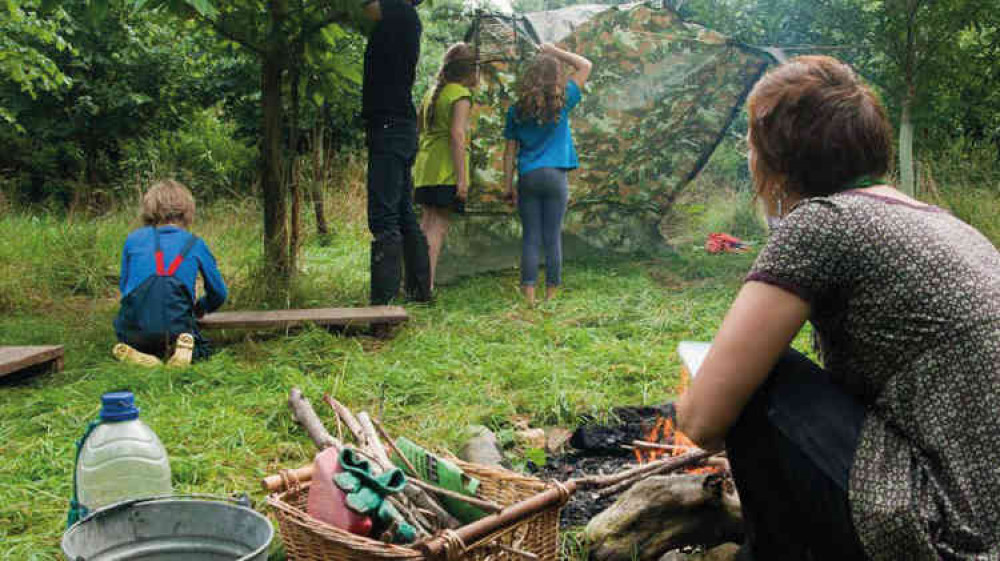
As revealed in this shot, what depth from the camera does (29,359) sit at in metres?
3.65

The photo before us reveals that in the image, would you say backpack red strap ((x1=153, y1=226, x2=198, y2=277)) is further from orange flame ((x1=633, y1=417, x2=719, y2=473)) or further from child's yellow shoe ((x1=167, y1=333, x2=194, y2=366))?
orange flame ((x1=633, y1=417, x2=719, y2=473))

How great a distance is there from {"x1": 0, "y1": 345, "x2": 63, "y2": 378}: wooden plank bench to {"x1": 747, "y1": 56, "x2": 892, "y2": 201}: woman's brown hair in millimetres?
3374

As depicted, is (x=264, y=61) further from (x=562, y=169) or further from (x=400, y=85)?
(x=562, y=169)

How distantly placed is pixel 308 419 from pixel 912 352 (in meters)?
2.03

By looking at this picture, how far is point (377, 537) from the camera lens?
5.78ft

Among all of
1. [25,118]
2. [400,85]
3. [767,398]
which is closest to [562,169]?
[400,85]

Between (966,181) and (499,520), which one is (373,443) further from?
(966,181)

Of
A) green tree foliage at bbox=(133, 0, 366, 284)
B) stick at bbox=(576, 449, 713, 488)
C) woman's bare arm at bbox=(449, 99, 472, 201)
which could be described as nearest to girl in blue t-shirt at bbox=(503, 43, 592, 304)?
woman's bare arm at bbox=(449, 99, 472, 201)

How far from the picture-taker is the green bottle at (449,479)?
73.3 inches

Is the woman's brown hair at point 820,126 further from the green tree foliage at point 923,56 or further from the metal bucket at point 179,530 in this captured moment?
the green tree foliage at point 923,56

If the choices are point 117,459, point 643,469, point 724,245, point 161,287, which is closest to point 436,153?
point 161,287

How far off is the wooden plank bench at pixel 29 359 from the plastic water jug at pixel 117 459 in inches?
79.6

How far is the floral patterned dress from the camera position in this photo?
140 cm

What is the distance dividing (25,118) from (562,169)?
820cm
